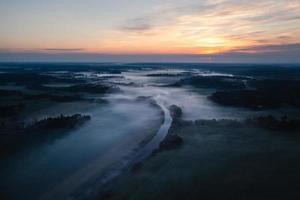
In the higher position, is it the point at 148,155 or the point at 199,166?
the point at 199,166

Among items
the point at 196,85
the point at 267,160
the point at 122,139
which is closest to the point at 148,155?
the point at 122,139

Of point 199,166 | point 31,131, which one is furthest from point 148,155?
point 31,131

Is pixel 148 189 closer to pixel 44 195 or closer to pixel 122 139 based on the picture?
pixel 44 195

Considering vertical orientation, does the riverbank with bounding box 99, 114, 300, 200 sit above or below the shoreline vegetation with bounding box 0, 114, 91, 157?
above

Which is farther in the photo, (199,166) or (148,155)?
(148,155)

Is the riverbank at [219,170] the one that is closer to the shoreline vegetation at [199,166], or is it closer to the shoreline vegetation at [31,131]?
the shoreline vegetation at [199,166]

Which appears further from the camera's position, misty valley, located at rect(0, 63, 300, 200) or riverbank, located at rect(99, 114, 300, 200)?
misty valley, located at rect(0, 63, 300, 200)

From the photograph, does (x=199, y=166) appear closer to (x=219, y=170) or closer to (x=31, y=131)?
(x=219, y=170)

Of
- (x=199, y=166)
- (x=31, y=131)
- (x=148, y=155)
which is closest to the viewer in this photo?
(x=199, y=166)

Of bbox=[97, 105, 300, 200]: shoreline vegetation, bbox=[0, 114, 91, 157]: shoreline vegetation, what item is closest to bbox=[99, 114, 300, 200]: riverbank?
bbox=[97, 105, 300, 200]: shoreline vegetation

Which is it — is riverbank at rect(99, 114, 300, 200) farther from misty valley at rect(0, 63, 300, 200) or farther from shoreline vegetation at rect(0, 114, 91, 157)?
shoreline vegetation at rect(0, 114, 91, 157)

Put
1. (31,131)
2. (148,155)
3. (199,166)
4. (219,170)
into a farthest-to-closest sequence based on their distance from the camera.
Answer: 1. (31,131)
2. (148,155)
3. (199,166)
4. (219,170)
